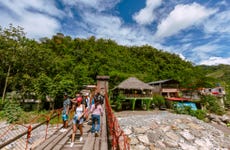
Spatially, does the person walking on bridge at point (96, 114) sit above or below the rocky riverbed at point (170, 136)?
above

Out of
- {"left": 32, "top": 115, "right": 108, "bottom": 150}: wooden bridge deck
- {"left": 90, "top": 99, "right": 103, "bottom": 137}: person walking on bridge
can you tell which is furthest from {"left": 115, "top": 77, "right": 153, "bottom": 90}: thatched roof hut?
{"left": 32, "top": 115, "right": 108, "bottom": 150}: wooden bridge deck

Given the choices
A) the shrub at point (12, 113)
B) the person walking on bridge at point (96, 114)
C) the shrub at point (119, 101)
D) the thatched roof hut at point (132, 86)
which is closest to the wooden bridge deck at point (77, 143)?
the person walking on bridge at point (96, 114)

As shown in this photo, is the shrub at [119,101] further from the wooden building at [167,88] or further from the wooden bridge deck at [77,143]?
the wooden bridge deck at [77,143]

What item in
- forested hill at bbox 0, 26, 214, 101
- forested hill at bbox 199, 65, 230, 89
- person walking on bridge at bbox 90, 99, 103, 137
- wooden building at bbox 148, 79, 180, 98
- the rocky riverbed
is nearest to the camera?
person walking on bridge at bbox 90, 99, 103, 137

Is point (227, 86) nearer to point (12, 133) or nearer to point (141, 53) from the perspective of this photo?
point (141, 53)

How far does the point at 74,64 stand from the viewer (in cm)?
2931

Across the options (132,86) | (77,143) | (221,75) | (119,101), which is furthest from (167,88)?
(221,75)

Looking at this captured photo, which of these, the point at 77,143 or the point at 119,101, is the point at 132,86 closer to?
the point at 119,101

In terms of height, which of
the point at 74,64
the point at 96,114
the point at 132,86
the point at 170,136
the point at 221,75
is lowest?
the point at 170,136

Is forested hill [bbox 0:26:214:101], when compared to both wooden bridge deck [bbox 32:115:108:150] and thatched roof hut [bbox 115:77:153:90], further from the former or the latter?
wooden bridge deck [bbox 32:115:108:150]

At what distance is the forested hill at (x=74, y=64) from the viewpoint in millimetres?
18953

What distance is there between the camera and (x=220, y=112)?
25.1m

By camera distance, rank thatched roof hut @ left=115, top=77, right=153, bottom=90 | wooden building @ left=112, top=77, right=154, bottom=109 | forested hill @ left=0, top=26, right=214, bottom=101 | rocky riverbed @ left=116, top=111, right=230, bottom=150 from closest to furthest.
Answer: rocky riverbed @ left=116, top=111, right=230, bottom=150 → forested hill @ left=0, top=26, right=214, bottom=101 → wooden building @ left=112, top=77, right=154, bottom=109 → thatched roof hut @ left=115, top=77, right=153, bottom=90

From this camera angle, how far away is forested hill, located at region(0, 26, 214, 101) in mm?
18953
